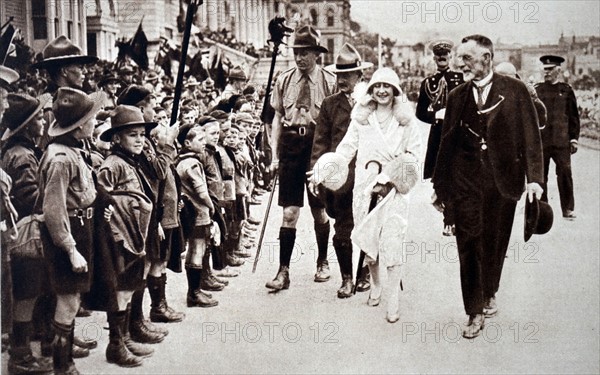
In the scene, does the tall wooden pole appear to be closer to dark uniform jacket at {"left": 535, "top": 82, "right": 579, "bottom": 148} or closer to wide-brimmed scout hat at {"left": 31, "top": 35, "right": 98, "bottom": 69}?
wide-brimmed scout hat at {"left": 31, "top": 35, "right": 98, "bottom": 69}

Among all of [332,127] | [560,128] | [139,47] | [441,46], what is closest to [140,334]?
[332,127]

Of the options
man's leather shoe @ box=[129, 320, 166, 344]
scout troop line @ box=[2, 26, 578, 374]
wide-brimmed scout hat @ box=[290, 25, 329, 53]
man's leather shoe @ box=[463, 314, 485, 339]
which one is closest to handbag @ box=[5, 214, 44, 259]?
scout troop line @ box=[2, 26, 578, 374]

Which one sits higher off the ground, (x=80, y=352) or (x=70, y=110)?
(x=70, y=110)

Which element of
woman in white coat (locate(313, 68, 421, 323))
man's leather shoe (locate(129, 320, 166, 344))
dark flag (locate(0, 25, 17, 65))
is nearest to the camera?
dark flag (locate(0, 25, 17, 65))

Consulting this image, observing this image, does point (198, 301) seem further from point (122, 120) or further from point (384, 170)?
point (384, 170)

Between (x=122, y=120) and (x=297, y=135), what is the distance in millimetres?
1515

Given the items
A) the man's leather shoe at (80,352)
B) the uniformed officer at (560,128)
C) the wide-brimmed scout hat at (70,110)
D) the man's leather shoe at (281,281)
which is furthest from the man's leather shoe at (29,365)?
the uniformed officer at (560,128)

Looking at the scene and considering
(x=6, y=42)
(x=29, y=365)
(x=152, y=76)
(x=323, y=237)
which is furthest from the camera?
(x=152, y=76)

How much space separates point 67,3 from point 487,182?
3.32m

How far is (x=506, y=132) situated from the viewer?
5.36 m

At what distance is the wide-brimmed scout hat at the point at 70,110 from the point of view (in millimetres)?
4898

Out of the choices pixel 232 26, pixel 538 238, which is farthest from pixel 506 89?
pixel 232 26

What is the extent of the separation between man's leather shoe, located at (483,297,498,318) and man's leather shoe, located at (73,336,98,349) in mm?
2864

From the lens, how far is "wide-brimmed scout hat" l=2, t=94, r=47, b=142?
498 centimetres
